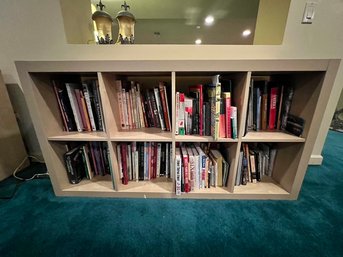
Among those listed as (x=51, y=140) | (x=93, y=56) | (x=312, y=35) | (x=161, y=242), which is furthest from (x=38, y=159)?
(x=312, y=35)

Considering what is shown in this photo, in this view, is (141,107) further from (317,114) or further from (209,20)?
(209,20)

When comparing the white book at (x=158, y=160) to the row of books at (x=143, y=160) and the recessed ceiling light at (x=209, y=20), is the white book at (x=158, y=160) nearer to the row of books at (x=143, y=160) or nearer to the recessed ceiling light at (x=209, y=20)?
the row of books at (x=143, y=160)

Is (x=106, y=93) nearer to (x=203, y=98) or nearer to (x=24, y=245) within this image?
(x=203, y=98)

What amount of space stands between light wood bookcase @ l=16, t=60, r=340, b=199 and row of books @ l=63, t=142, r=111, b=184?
4 centimetres

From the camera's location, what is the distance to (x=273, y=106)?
929 mm

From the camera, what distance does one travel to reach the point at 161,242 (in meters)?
0.73

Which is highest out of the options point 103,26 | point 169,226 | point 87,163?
point 103,26

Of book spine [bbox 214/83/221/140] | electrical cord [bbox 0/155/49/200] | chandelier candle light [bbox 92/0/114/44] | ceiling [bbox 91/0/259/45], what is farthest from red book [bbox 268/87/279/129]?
electrical cord [bbox 0/155/49/200]

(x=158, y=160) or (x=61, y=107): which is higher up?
(x=61, y=107)

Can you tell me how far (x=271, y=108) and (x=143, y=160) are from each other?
3.00ft

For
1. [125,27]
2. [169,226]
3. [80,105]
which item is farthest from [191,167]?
[125,27]

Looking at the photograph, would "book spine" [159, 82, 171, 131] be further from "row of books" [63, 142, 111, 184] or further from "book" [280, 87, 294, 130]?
"book" [280, 87, 294, 130]

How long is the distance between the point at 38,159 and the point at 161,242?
1411mm

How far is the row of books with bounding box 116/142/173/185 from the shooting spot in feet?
3.23
